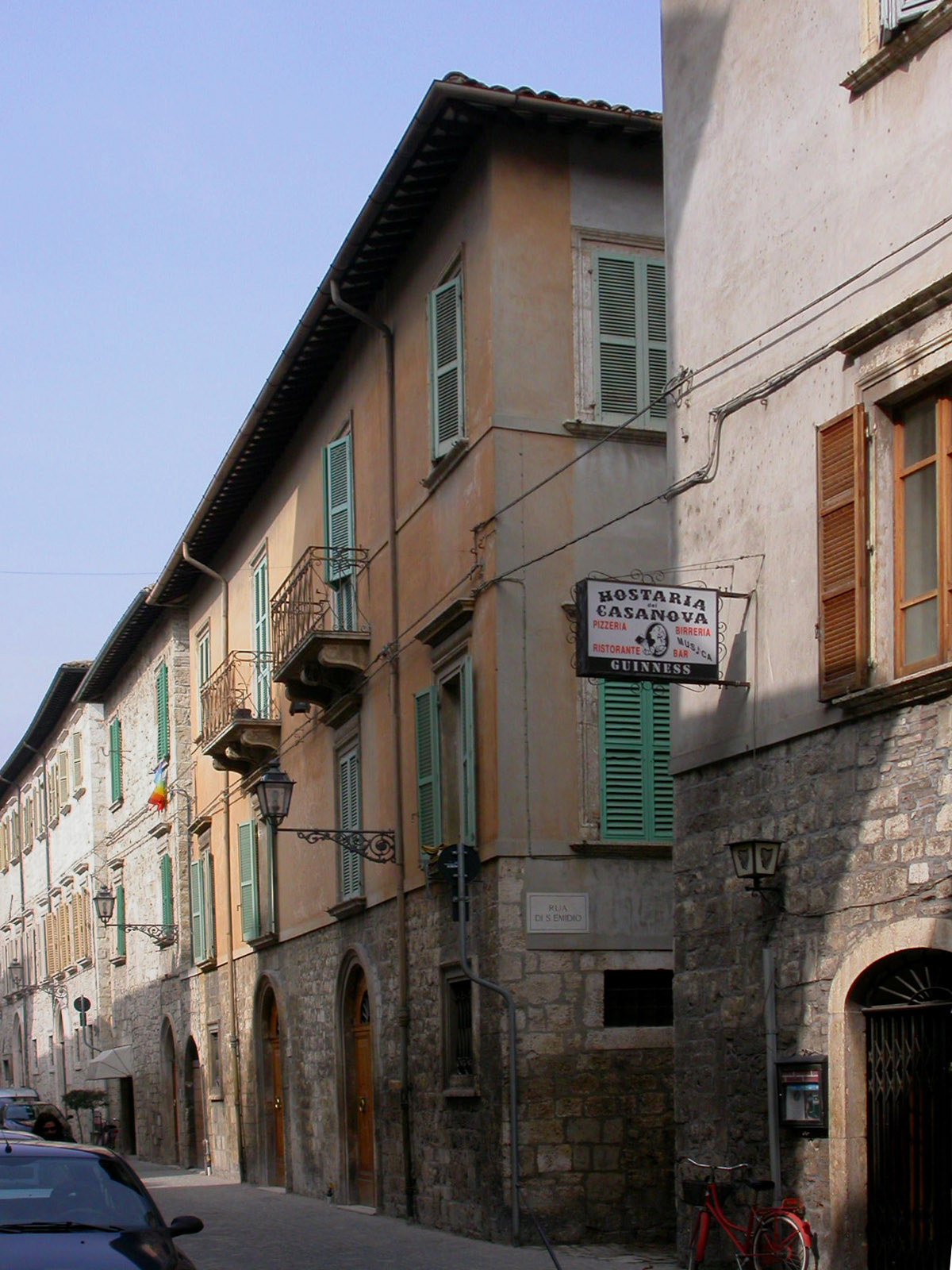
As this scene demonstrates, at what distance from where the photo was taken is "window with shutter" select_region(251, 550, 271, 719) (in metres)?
23.9

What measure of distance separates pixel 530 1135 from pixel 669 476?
5480 millimetres

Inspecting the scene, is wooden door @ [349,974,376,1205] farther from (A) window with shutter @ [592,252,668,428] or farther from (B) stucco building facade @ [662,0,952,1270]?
(B) stucco building facade @ [662,0,952,1270]

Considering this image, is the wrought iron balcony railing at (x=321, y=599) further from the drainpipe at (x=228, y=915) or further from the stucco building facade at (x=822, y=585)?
the stucco building facade at (x=822, y=585)

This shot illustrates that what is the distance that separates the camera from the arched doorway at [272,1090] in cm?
2378

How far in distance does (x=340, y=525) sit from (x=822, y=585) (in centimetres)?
1051

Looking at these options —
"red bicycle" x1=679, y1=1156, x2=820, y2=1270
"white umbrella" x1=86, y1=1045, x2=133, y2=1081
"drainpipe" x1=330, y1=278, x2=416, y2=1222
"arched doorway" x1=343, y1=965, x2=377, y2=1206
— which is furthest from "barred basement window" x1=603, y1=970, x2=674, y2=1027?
"white umbrella" x1=86, y1=1045, x2=133, y2=1081

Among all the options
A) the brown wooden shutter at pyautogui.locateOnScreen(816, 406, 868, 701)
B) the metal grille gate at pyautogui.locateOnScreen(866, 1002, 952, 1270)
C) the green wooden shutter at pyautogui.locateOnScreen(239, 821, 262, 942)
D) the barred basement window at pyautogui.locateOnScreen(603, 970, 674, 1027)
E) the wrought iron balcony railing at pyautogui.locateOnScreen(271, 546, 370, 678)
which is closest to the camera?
the metal grille gate at pyautogui.locateOnScreen(866, 1002, 952, 1270)

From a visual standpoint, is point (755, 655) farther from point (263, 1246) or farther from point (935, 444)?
point (263, 1246)

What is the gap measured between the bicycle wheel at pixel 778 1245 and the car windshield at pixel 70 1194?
3.35 m

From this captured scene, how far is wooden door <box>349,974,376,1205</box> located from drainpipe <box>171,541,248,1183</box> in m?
5.91

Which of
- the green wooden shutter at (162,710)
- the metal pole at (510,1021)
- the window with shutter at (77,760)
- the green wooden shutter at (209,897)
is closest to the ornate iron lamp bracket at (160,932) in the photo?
the green wooden shutter at (209,897)

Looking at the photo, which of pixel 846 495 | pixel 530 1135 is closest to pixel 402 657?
pixel 530 1135

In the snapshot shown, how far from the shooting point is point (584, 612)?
10.8 m

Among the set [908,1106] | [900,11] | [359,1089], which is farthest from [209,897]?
[900,11]
